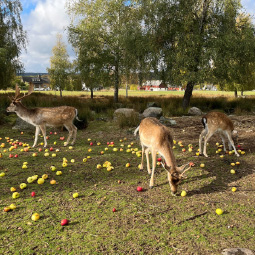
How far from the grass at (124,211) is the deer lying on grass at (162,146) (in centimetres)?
53

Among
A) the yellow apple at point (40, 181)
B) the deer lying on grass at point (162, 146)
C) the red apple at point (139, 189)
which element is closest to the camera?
the deer lying on grass at point (162, 146)

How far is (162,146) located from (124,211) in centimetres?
172

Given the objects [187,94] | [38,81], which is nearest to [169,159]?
[187,94]

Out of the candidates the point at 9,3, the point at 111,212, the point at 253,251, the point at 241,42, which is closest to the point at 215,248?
the point at 253,251

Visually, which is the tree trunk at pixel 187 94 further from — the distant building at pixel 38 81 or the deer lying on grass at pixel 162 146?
the distant building at pixel 38 81

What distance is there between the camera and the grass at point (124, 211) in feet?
11.5

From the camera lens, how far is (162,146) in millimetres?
5344

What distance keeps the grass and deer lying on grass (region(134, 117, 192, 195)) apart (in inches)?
21.0

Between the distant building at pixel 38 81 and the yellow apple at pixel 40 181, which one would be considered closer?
the yellow apple at pixel 40 181

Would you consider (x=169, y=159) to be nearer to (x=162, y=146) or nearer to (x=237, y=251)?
(x=162, y=146)

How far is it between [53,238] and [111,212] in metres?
1.19

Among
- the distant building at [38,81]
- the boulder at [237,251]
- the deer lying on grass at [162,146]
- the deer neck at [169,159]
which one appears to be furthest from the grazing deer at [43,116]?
the distant building at [38,81]

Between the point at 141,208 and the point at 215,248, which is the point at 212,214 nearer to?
the point at 215,248

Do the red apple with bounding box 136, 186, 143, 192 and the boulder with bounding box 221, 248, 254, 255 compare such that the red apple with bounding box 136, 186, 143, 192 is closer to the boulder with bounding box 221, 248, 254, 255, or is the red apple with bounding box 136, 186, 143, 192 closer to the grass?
the grass
